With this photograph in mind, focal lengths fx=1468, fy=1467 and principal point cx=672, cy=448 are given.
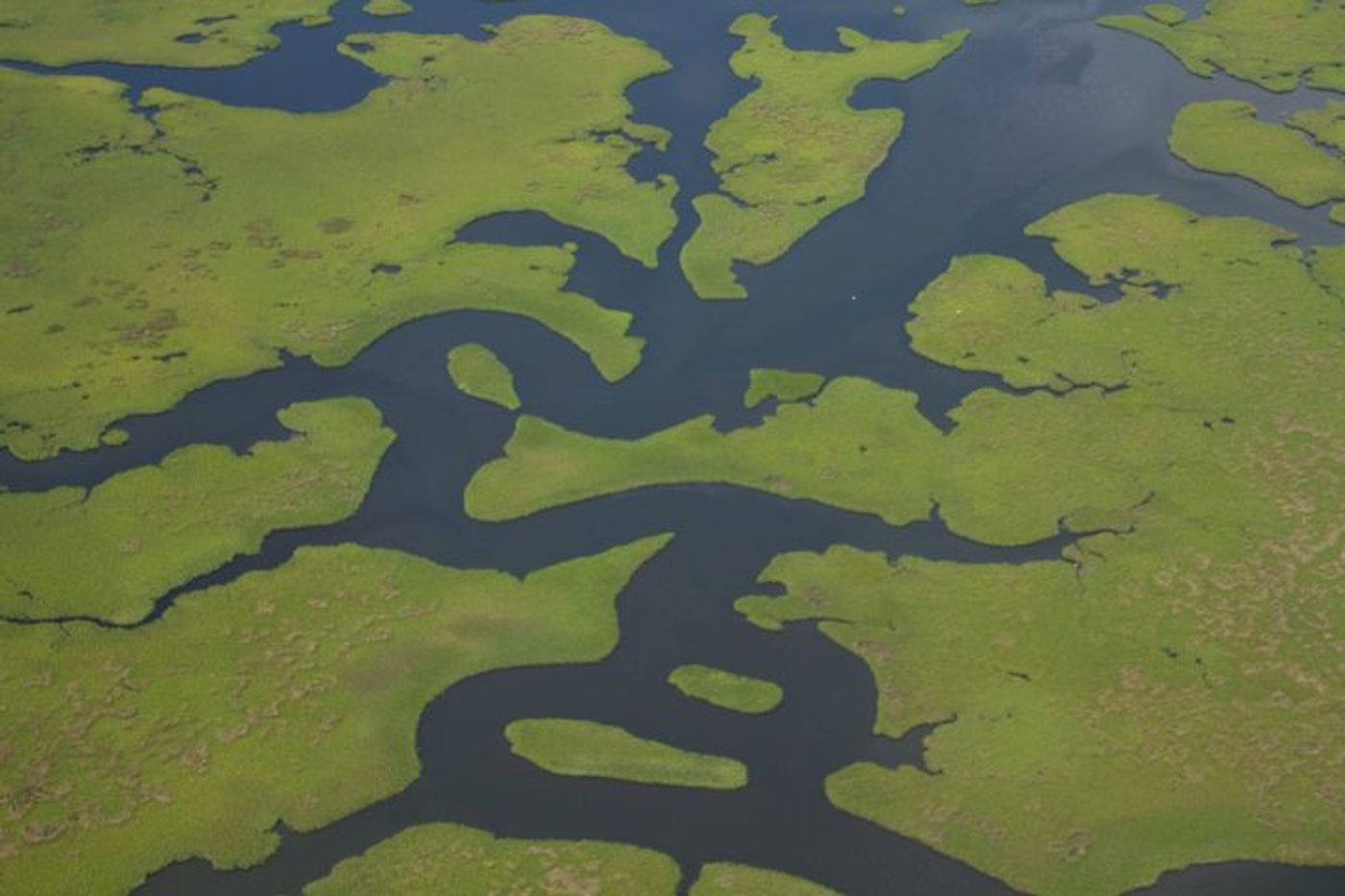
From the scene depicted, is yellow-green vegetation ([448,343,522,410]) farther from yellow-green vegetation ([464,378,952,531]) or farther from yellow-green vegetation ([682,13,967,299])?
yellow-green vegetation ([682,13,967,299])

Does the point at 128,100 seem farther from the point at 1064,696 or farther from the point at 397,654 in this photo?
the point at 1064,696

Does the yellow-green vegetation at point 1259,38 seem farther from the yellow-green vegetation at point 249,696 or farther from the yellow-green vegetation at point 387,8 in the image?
the yellow-green vegetation at point 249,696

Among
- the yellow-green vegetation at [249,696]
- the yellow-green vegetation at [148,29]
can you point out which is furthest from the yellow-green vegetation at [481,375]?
the yellow-green vegetation at [148,29]

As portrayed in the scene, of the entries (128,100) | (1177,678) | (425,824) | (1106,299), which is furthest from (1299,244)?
(128,100)

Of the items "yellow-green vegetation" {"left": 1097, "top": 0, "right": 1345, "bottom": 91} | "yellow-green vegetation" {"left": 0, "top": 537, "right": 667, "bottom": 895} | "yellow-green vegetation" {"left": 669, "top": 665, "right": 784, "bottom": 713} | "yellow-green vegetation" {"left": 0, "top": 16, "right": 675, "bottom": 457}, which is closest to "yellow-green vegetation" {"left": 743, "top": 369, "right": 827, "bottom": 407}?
"yellow-green vegetation" {"left": 0, "top": 16, "right": 675, "bottom": 457}

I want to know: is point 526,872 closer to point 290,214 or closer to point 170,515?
point 170,515

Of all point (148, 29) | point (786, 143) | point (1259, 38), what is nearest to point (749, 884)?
point (786, 143)

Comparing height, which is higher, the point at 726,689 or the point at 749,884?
the point at 749,884
